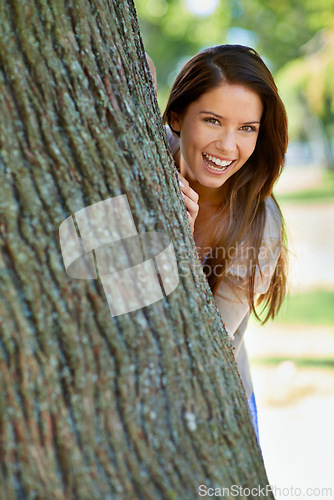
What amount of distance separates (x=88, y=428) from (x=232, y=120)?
5.00 ft

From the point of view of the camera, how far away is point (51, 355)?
50.3 inches

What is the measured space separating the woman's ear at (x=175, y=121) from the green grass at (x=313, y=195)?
612 inches

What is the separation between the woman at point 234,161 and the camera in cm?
247

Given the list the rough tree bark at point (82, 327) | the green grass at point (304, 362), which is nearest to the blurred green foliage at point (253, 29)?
the green grass at point (304, 362)

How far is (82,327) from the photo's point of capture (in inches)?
51.6

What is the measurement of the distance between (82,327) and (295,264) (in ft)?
29.8

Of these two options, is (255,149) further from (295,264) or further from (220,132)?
(295,264)

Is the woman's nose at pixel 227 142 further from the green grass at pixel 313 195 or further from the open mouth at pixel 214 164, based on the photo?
the green grass at pixel 313 195

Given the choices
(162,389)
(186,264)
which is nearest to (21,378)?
(162,389)

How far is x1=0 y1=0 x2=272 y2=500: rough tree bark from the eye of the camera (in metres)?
1.26

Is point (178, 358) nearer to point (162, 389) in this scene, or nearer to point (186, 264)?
point (162, 389)

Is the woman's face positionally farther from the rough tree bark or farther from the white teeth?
the rough tree bark

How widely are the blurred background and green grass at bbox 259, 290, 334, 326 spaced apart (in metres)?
0.01

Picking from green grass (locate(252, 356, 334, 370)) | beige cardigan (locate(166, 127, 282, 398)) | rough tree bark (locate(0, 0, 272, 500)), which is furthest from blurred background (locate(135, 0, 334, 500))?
rough tree bark (locate(0, 0, 272, 500))
